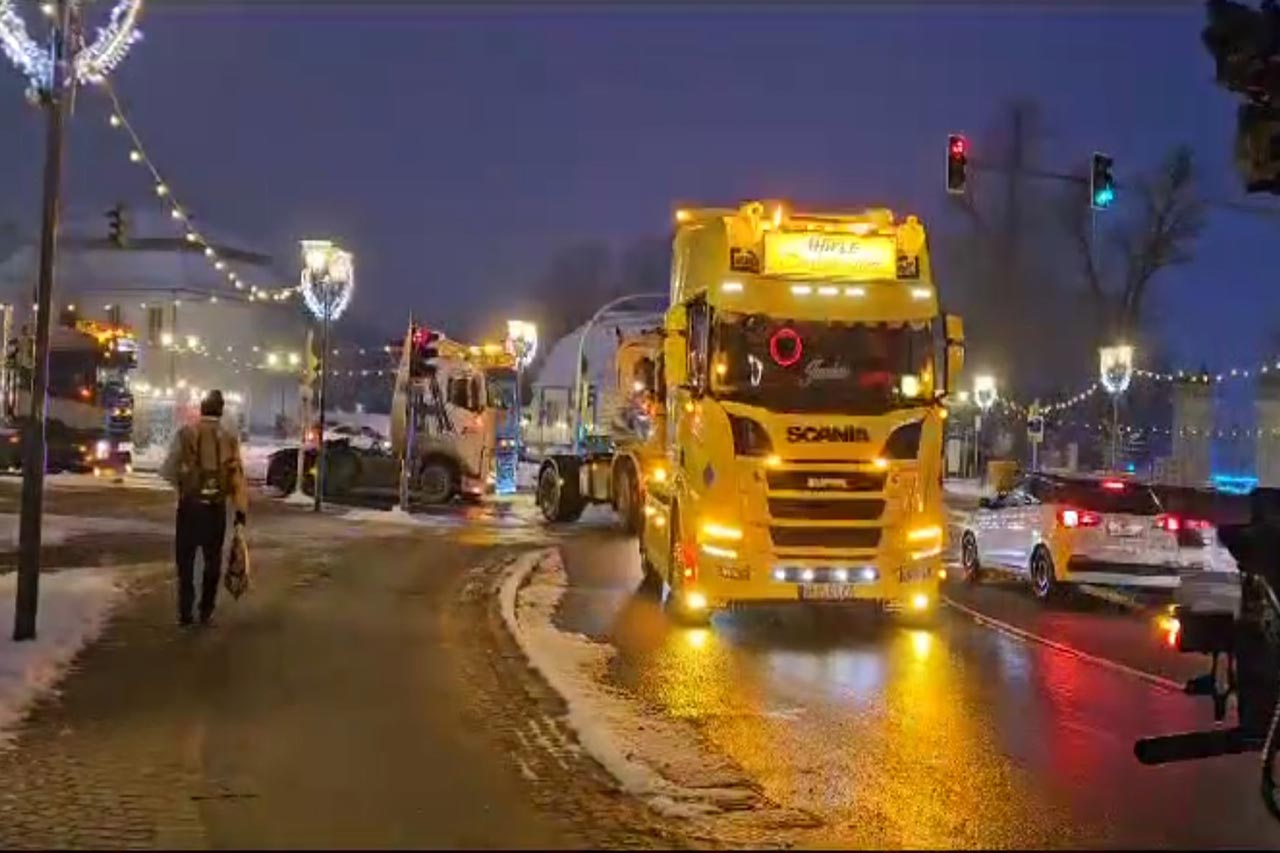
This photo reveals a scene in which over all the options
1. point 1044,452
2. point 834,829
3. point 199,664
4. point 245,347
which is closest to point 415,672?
point 199,664

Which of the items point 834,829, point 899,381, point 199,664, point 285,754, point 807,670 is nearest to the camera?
point 834,829

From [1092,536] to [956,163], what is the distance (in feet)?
29.6

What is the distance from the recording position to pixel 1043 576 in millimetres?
18969

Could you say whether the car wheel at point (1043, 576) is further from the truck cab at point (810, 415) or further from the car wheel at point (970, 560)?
the truck cab at point (810, 415)

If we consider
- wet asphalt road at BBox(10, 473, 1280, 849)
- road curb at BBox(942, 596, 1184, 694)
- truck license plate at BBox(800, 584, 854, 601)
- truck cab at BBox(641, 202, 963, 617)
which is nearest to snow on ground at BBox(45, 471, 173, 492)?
wet asphalt road at BBox(10, 473, 1280, 849)

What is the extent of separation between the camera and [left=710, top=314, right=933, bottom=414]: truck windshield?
46.3 ft

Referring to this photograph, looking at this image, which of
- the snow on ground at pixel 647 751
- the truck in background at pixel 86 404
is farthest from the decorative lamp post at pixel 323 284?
the snow on ground at pixel 647 751

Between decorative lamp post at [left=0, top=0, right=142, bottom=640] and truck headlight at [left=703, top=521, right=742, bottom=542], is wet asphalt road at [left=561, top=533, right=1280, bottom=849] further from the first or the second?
decorative lamp post at [left=0, top=0, right=142, bottom=640]

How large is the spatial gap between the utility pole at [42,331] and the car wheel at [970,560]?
1329cm

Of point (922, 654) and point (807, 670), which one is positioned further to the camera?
point (922, 654)

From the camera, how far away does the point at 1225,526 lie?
7566 millimetres

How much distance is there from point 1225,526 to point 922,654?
19.3 feet

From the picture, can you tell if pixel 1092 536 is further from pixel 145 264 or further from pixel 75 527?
pixel 145 264

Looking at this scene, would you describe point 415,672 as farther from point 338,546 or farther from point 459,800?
point 338,546
